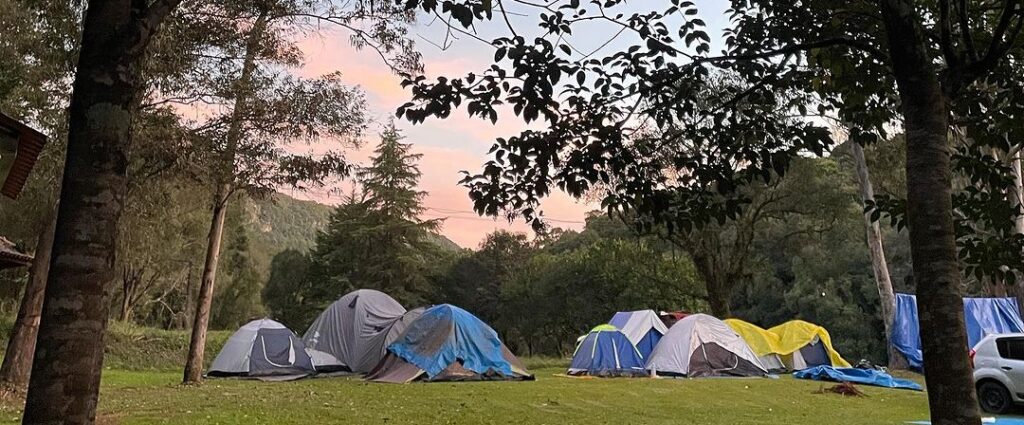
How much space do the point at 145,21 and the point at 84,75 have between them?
281 millimetres

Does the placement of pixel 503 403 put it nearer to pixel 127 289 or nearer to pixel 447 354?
pixel 447 354

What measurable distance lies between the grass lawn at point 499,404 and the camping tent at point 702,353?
6.28ft

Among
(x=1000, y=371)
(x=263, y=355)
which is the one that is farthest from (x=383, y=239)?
(x=1000, y=371)

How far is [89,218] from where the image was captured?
2178 mm

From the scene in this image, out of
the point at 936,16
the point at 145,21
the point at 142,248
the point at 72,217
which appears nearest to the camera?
the point at 72,217

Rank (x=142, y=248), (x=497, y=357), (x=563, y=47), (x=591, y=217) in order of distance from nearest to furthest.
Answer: (x=563, y=47)
(x=497, y=357)
(x=142, y=248)
(x=591, y=217)

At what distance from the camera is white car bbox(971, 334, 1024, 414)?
9258 mm

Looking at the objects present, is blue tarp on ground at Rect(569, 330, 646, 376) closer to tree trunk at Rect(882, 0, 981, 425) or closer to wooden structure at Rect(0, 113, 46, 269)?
wooden structure at Rect(0, 113, 46, 269)

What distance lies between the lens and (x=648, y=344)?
1750cm

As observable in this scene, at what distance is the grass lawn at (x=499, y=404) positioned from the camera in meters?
7.95

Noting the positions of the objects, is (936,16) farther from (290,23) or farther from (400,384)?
A: (400,384)

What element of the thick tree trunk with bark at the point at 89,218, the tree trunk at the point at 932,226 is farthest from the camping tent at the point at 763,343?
the thick tree trunk with bark at the point at 89,218

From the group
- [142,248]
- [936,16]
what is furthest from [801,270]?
[936,16]

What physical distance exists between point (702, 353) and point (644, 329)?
1875 millimetres
